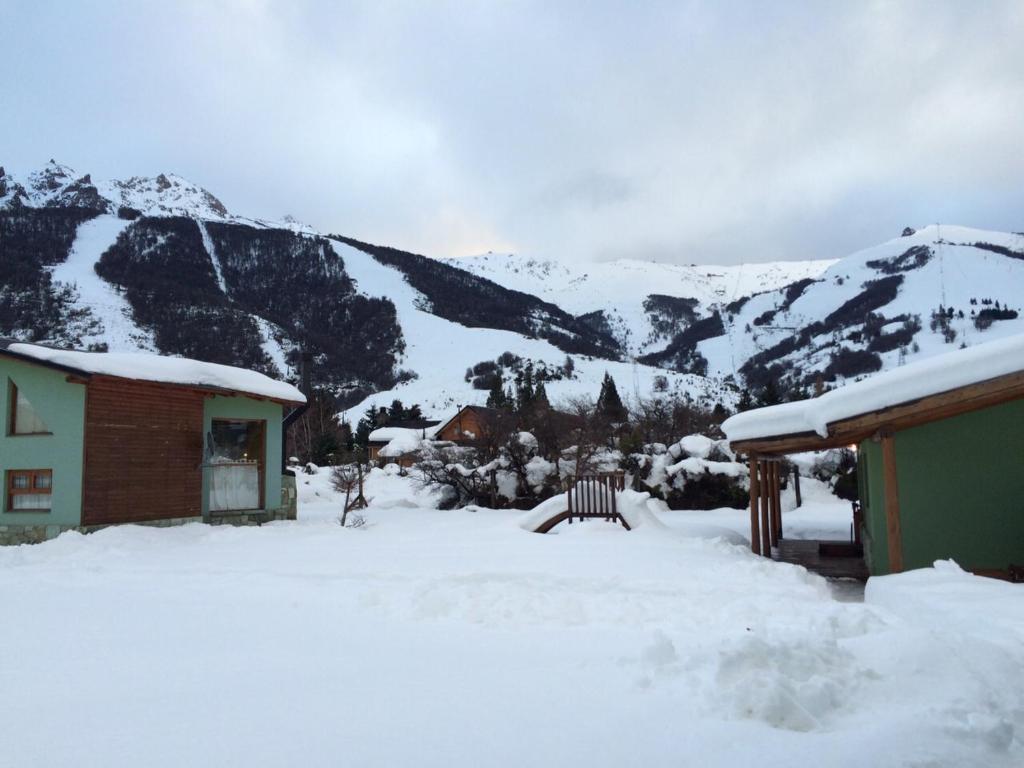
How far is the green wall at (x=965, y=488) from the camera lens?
25.3 feet

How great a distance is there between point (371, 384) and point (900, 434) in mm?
79512

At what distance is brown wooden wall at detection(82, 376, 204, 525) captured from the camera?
12094 mm

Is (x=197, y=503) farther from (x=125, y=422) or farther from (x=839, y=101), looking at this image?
(x=839, y=101)

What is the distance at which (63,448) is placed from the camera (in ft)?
39.8

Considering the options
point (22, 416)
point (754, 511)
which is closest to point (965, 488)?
point (754, 511)

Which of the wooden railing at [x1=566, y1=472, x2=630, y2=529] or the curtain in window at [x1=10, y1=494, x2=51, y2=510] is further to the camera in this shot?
the wooden railing at [x1=566, y1=472, x2=630, y2=529]

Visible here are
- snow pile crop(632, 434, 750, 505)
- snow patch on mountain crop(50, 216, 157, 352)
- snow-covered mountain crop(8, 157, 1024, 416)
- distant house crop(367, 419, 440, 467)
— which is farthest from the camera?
snow-covered mountain crop(8, 157, 1024, 416)

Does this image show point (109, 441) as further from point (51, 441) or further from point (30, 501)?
point (30, 501)

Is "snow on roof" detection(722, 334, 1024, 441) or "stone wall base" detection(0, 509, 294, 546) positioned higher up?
"snow on roof" detection(722, 334, 1024, 441)

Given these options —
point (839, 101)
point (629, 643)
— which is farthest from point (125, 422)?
point (839, 101)

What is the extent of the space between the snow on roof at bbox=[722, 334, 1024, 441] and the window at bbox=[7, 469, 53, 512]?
41.8ft

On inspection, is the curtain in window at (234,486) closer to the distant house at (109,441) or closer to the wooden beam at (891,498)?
the distant house at (109,441)

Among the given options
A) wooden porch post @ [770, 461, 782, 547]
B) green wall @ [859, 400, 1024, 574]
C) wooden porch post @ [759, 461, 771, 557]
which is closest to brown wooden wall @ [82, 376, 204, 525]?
wooden porch post @ [759, 461, 771, 557]

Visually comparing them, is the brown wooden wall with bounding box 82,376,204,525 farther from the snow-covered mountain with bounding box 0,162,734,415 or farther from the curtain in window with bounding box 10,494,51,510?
the snow-covered mountain with bounding box 0,162,734,415
